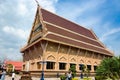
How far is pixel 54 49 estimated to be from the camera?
2559cm

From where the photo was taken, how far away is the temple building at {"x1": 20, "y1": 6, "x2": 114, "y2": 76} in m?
24.6

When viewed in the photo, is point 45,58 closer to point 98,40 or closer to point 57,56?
point 57,56

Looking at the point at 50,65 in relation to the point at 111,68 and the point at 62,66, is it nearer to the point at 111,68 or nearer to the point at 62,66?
the point at 62,66

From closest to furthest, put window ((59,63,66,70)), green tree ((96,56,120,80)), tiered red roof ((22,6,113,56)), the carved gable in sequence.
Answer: green tree ((96,56,120,80)), tiered red roof ((22,6,113,56)), window ((59,63,66,70)), the carved gable

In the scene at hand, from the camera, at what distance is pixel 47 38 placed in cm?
2372

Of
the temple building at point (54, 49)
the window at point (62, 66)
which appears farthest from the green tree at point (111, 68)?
the window at point (62, 66)

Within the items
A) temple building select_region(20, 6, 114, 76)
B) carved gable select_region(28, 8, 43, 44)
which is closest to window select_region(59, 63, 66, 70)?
temple building select_region(20, 6, 114, 76)

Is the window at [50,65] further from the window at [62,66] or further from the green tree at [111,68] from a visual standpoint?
the green tree at [111,68]

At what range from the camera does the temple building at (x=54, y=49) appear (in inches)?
968

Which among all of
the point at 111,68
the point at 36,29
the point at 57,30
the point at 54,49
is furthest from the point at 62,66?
the point at 111,68

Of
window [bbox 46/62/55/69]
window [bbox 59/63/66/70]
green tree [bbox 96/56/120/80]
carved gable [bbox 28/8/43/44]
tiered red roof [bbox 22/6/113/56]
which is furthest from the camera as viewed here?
carved gable [bbox 28/8/43/44]

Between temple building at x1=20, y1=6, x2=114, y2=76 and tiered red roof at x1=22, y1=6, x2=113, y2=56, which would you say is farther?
tiered red roof at x1=22, y1=6, x2=113, y2=56

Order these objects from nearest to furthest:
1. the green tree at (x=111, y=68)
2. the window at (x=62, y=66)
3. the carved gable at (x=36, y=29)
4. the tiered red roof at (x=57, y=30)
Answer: the green tree at (x=111, y=68), the tiered red roof at (x=57, y=30), the window at (x=62, y=66), the carved gable at (x=36, y=29)

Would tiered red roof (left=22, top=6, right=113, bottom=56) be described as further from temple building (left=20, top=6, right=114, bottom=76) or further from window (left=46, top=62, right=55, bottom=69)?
window (left=46, top=62, right=55, bottom=69)
